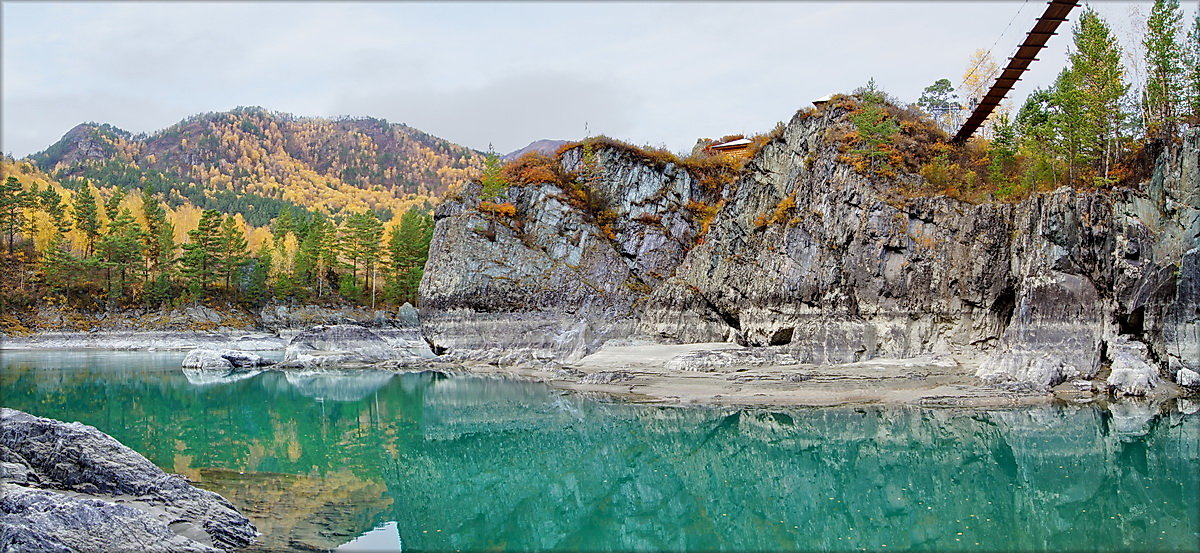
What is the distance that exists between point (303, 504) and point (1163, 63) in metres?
39.7

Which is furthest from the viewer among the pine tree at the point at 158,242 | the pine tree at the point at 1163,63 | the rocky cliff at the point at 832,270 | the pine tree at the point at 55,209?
the pine tree at the point at 55,209

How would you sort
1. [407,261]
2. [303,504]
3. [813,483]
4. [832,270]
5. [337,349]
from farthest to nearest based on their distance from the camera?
[407,261], [337,349], [832,270], [813,483], [303,504]

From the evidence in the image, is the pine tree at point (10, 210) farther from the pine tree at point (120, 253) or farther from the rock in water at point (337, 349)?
the rock in water at point (337, 349)

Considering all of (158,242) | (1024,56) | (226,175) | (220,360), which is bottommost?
(220,360)

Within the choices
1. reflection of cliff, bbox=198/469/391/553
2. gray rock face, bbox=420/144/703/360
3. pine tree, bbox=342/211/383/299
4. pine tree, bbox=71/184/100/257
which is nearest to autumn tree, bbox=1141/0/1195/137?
gray rock face, bbox=420/144/703/360

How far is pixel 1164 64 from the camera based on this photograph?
32844mm

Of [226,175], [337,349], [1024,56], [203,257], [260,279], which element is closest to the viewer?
[1024,56]

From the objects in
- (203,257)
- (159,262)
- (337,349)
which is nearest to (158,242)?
(159,262)

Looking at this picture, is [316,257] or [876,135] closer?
[876,135]

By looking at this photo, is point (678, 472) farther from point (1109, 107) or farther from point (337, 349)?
point (337, 349)

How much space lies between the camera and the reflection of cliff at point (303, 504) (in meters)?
12.7

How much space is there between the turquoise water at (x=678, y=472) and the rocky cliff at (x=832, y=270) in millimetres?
5580

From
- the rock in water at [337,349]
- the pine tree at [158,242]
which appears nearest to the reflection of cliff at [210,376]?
the rock in water at [337,349]

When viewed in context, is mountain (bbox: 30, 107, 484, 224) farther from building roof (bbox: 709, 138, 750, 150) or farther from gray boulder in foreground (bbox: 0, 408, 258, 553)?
gray boulder in foreground (bbox: 0, 408, 258, 553)
